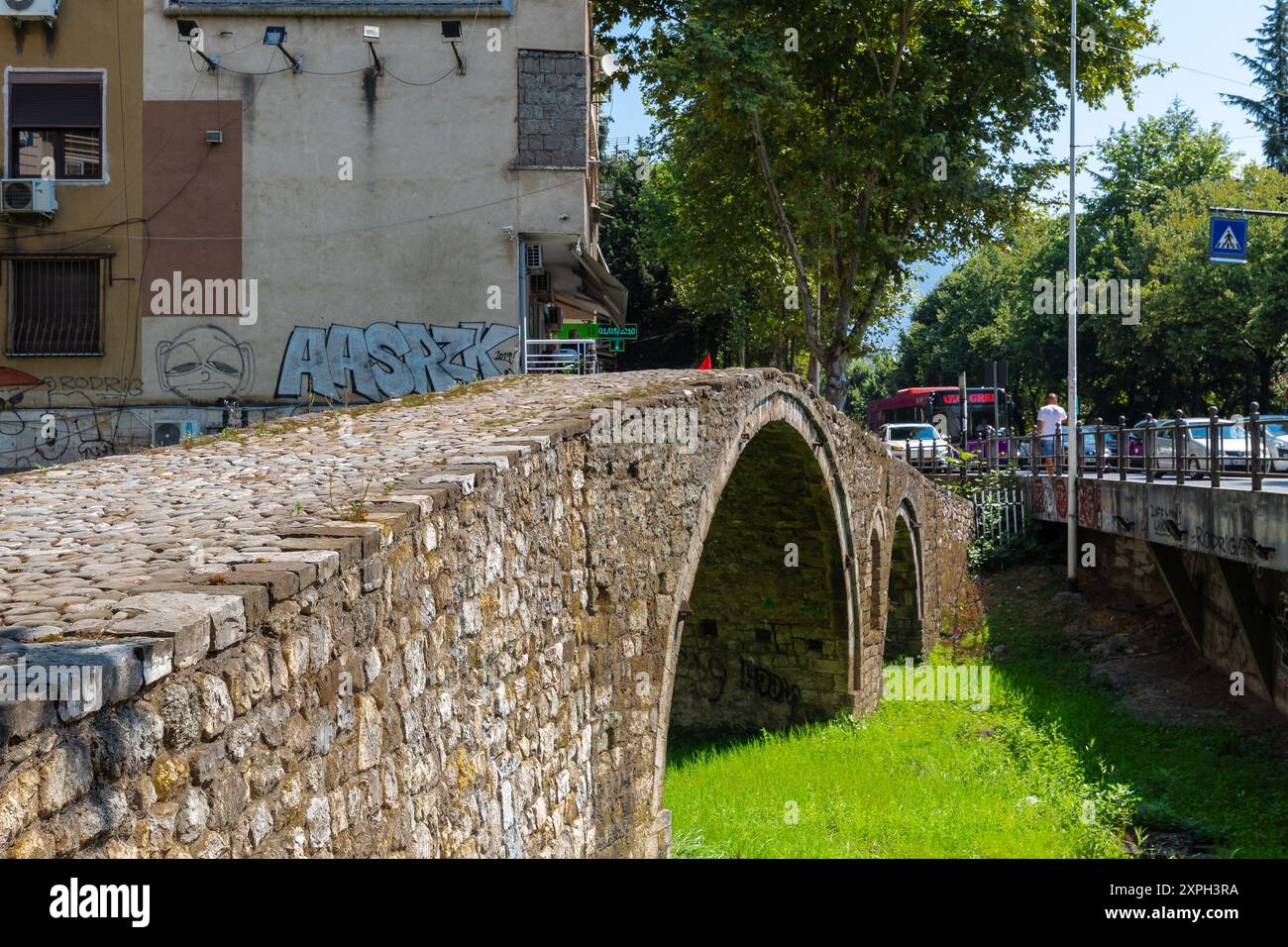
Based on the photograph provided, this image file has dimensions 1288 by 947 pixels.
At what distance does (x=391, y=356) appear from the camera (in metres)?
17.7

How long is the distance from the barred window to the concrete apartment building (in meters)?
0.03

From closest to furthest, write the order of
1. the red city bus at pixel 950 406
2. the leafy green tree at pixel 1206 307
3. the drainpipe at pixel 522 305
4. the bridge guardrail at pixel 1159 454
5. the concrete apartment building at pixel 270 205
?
the bridge guardrail at pixel 1159 454 → the concrete apartment building at pixel 270 205 → the drainpipe at pixel 522 305 → the leafy green tree at pixel 1206 307 → the red city bus at pixel 950 406

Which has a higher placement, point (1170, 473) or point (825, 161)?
point (825, 161)

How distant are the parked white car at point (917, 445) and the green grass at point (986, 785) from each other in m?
4.58

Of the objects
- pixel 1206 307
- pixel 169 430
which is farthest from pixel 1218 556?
pixel 1206 307

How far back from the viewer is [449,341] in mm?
17719

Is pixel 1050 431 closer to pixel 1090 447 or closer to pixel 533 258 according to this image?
pixel 1090 447

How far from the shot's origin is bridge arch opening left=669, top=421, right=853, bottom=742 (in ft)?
50.5

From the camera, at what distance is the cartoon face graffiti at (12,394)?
17.3 m

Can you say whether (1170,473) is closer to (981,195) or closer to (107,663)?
(981,195)

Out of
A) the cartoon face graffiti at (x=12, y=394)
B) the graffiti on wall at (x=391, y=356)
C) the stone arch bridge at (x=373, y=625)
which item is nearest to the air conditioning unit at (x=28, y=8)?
the cartoon face graffiti at (x=12, y=394)

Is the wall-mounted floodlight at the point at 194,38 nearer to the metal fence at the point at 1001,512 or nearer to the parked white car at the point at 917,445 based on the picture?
the parked white car at the point at 917,445
